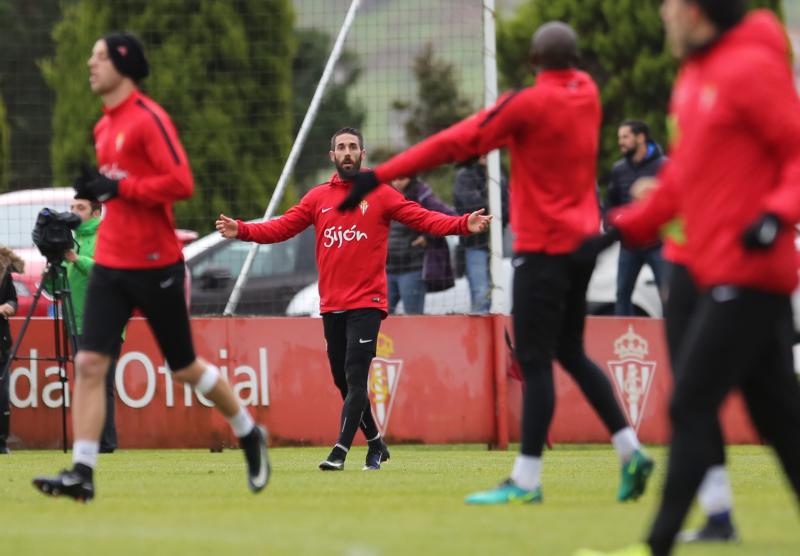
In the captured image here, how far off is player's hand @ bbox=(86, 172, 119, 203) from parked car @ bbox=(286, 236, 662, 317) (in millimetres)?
Result: 7770

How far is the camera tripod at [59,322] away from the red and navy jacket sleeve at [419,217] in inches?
147

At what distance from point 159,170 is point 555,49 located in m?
1.94

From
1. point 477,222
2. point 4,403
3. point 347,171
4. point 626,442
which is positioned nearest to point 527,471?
point 626,442

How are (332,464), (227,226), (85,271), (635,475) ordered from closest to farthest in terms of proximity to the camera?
(635,475) < (227,226) < (332,464) < (85,271)

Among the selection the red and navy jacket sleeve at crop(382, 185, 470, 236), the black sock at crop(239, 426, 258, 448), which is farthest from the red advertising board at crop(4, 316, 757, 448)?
the black sock at crop(239, 426, 258, 448)

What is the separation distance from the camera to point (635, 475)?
8.02m

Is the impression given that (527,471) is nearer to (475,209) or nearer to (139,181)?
(139,181)

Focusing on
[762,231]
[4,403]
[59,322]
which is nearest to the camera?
[762,231]

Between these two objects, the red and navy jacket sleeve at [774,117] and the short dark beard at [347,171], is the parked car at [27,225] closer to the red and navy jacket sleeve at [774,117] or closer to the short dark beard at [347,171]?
the short dark beard at [347,171]

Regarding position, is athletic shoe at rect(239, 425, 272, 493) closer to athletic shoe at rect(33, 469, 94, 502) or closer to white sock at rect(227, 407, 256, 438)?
white sock at rect(227, 407, 256, 438)

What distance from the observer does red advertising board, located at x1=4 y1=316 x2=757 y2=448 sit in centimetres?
1512

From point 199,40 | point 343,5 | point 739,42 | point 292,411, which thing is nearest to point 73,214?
point 292,411

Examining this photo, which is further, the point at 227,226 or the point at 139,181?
the point at 227,226

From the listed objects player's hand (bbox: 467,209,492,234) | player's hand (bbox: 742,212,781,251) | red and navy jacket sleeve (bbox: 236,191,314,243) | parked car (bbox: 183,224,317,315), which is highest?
player's hand (bbox: 742,212,781,251)
